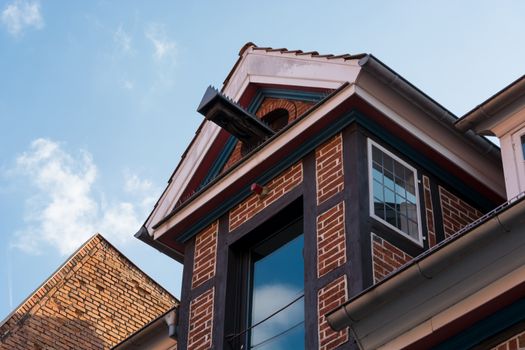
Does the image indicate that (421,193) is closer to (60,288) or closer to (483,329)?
(483,329)

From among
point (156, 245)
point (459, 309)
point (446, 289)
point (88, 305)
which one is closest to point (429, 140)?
point (446, 289)

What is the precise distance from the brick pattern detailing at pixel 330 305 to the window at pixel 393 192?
851 mm

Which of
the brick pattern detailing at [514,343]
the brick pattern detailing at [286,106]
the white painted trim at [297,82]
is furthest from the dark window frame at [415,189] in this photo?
the brick pattern detailing at [514,343]

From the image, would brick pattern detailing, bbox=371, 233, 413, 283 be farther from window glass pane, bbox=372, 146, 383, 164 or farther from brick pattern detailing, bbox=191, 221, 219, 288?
brick pattern detailing, bbox=191, 221, 219, 288

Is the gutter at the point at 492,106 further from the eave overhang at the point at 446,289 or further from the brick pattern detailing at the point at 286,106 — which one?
the eave overhang at the point at 446,289

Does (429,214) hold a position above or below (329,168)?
below

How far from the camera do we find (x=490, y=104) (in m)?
11.5

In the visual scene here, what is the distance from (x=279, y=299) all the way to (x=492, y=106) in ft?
9.20

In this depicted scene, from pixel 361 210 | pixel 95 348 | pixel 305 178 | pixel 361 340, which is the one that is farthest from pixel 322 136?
pixel 95 348

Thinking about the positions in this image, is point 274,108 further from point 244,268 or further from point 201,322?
point 201,322

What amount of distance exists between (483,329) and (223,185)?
174 inches

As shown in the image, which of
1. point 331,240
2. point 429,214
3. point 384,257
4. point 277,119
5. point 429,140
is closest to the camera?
point 384,257

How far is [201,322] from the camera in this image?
A: 1204 centimetres

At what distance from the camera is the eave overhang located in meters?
8.73
